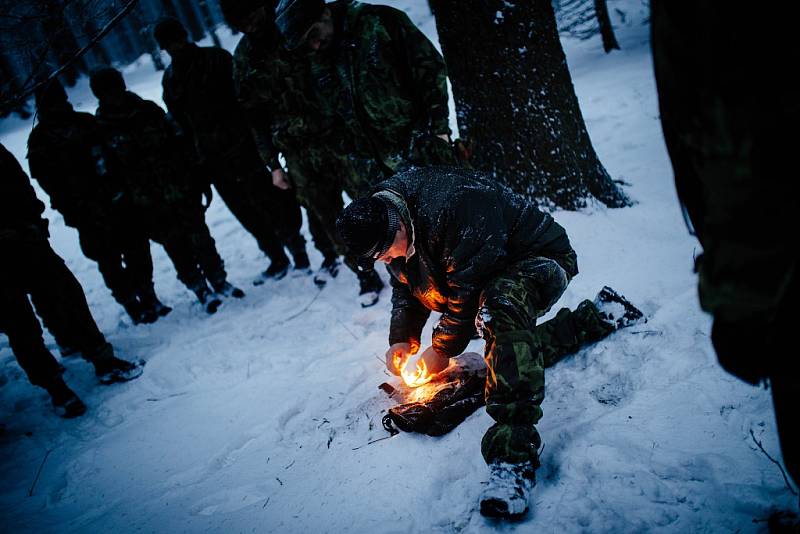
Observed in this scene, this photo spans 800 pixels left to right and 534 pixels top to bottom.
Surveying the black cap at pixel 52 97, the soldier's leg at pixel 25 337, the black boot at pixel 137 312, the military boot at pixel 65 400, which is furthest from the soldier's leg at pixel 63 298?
the black cap at pixel 52 97

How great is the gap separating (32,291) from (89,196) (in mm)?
1068

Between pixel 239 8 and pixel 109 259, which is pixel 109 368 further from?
pixel 239 8

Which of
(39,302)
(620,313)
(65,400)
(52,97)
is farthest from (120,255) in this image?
(620,313)

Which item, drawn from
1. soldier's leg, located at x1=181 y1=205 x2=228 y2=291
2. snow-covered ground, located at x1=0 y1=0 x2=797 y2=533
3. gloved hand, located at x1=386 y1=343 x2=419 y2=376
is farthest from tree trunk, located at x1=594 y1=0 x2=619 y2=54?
gloved hand, located at x1=386 y1=343 x2=419 y2=376

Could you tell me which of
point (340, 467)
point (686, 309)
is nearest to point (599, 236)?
point (686, 309)

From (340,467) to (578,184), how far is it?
2795 mm

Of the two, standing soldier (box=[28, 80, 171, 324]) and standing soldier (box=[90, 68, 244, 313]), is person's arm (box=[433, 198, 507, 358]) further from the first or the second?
standing soldier (box=[28, 80, 171, 324])

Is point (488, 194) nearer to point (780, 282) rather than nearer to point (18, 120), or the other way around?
point (780, 282)

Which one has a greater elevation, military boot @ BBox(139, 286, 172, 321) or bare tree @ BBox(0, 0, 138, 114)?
bare tree @ BBox(0, 0, 138, 114)

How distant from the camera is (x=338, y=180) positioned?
3.53 meters

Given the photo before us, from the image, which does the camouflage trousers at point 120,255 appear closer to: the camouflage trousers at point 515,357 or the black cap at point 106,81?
the black cap at point 106,81

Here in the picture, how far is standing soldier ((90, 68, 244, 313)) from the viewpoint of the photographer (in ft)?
12.4

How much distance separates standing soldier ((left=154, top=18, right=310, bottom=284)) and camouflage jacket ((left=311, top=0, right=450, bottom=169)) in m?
1.37

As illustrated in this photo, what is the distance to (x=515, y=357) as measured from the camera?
1729mm
